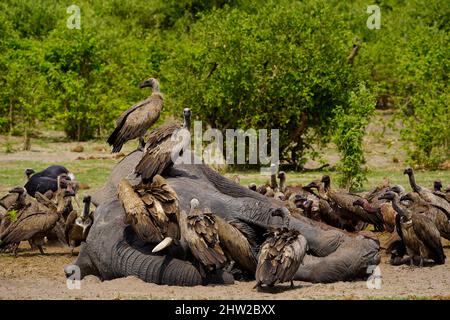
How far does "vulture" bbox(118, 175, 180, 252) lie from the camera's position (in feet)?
30.6

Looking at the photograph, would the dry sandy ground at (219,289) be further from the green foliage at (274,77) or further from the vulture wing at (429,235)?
the green foliage at (274,77)

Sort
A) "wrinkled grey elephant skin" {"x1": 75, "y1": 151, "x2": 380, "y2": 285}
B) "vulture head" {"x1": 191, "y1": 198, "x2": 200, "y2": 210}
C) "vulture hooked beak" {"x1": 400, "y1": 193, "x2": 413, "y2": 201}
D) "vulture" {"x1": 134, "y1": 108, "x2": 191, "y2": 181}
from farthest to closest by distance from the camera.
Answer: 1. "vulture hooked beak" {"x1": 400, "y1": 193, "x2": 413, "y2": 201}
2. "vulture" {"x1": 134, "y1": 108, "x2": 191, "y2": 181}
3. "vulture head" {"x1": 191, "y1": 198, "x2": 200, "y2": 210}
4. "wrinkled grey elephant skin" {"x1": 75, "y1": 151, "x2": 380, "y2": 285}

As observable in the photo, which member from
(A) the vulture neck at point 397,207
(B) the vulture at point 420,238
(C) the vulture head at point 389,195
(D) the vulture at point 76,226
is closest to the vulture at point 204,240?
(B) the vulture at point 420,238

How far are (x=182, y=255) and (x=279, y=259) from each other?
3.37 feet

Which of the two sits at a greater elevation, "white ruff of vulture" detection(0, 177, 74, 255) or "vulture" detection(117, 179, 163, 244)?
"vulture" detection(117, 179, 163, 244)

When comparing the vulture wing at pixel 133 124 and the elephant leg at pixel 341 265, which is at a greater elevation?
the vulture wing at pixel 133 124

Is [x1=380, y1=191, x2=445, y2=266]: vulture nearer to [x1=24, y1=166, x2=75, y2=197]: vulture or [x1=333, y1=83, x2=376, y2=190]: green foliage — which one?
[x1=24, y1=166, x2=75, y2=197]: vulture

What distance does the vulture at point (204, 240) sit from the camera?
9.29 m

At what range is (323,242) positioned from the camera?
10.3 metres

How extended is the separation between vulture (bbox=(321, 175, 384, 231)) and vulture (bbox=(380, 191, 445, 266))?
1954mm

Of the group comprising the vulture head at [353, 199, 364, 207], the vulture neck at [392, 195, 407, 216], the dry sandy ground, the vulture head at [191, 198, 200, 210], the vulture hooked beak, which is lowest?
the dry sandy ground

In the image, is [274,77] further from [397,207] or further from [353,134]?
Answer: [397,207]

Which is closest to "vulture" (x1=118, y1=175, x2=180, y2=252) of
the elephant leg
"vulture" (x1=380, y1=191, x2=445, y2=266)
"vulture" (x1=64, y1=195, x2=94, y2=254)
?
the elephant leg
